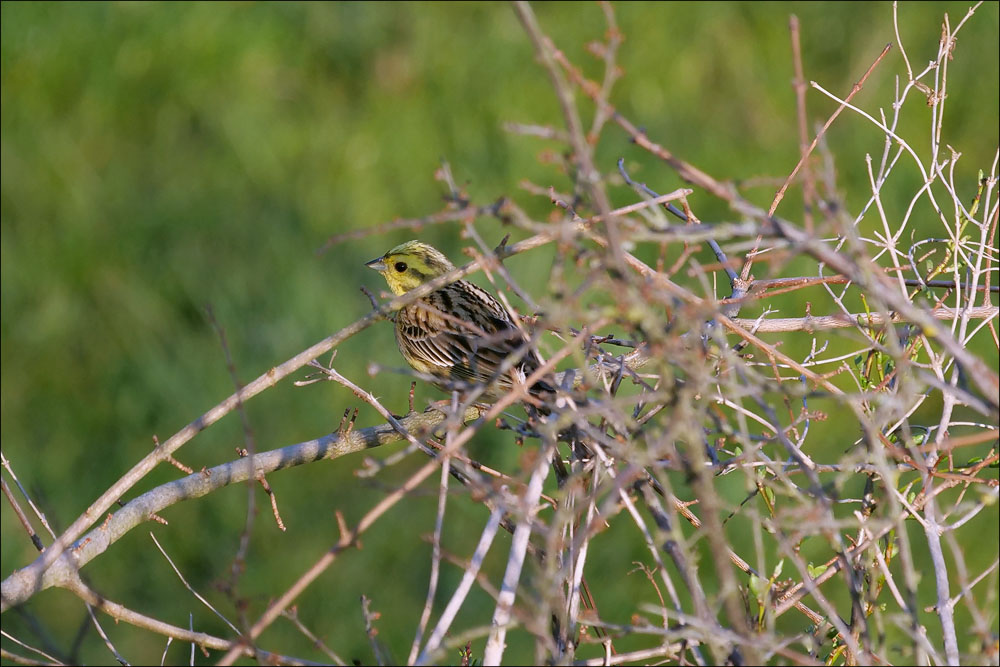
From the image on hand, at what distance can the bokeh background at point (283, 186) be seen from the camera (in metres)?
6.51

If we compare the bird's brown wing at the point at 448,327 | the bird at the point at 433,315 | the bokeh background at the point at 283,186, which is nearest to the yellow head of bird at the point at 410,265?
the bird at the point at 433,315

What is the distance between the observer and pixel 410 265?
613cm

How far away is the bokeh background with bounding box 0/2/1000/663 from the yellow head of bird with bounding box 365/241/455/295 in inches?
36.8

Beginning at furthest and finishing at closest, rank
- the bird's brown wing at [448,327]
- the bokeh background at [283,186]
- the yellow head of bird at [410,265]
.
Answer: the bokeh background at [283,186] → the yellow head of bird at [410,265] → the bird's brown wing at [448,327]

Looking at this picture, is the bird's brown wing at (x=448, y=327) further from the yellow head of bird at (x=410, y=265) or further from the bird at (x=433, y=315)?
the yellow head of bird at (x=410, y=265)

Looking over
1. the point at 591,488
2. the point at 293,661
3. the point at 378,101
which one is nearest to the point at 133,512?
the point at 293,661

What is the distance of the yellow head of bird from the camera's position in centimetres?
605

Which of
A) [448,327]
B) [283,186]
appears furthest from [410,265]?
[283,186]

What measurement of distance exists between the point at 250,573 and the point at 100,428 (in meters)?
1.43

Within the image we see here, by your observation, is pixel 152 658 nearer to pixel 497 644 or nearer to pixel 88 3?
pixel 497 644

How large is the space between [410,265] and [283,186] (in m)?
2.70

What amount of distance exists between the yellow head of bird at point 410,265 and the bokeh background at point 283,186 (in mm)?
935

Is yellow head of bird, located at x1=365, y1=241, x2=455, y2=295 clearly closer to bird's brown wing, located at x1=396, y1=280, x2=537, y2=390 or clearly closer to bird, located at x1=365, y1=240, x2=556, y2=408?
bird, located at x1=365, y1=240, x2=556, y2=408

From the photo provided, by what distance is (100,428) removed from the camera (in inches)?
280
